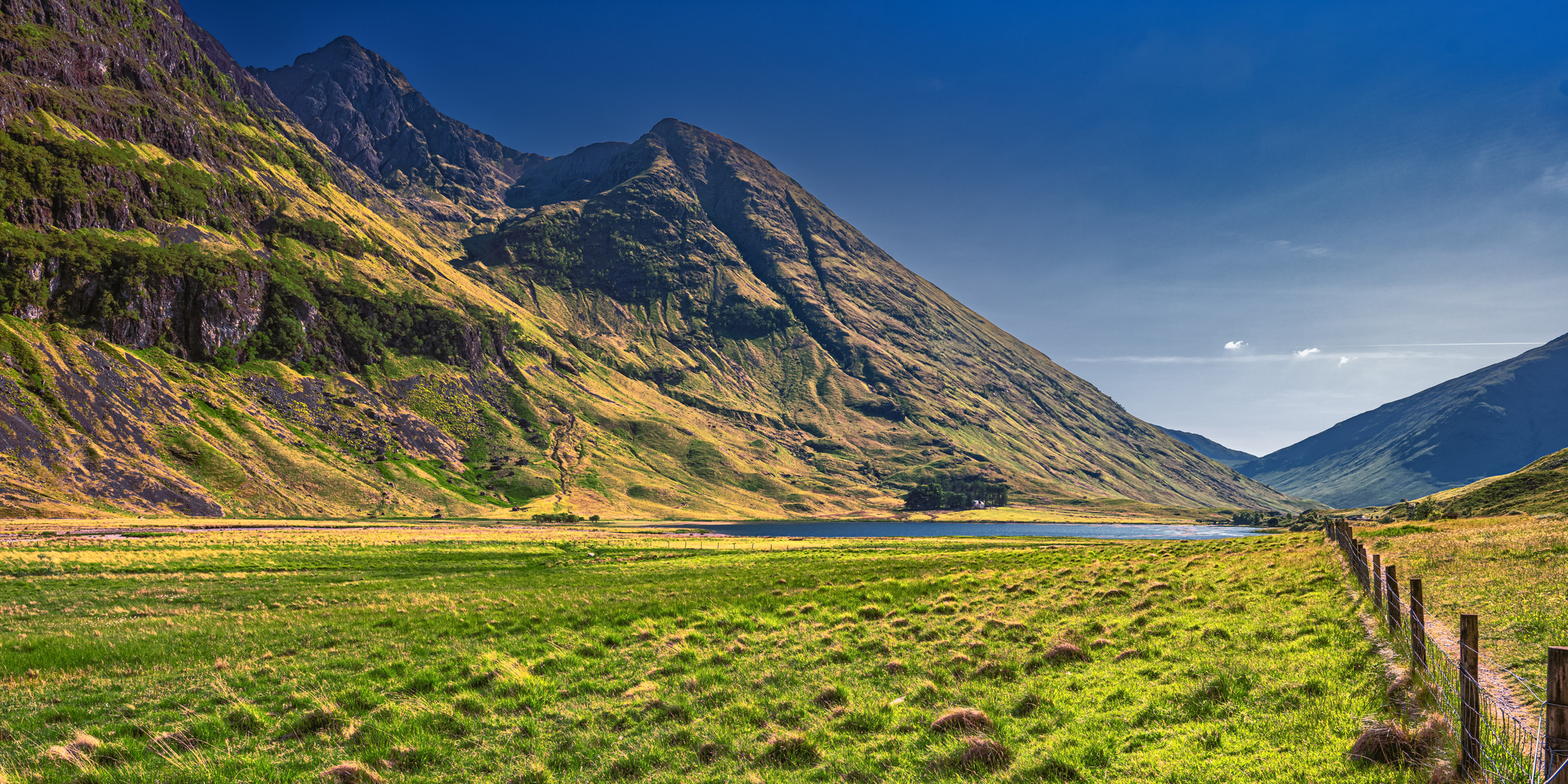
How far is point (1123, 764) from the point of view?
32.9 ft

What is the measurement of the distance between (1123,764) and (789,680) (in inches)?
345

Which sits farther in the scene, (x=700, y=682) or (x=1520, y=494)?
(x=1520, y=494)

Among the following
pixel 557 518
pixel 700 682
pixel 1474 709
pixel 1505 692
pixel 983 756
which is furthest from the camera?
pixel 557 518

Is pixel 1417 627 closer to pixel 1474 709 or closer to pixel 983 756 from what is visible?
pixel 1474 709

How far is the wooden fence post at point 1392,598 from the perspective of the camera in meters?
15.1

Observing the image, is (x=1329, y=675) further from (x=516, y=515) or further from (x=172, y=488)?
(x=516, y=515)

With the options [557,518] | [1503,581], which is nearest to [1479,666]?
[1503,581]

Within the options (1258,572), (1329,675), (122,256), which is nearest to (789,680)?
(1329,675)

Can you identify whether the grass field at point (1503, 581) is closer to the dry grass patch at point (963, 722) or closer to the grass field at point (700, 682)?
the grass field at point (700, 682)

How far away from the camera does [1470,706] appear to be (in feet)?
26.6

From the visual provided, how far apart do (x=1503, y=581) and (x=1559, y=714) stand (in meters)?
20.3

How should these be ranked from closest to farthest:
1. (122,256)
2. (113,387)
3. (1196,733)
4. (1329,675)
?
(1196,733)
(1329,675)
(113,387)
(122,256)

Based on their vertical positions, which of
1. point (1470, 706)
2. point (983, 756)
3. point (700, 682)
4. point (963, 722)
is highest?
point (1470, 706)

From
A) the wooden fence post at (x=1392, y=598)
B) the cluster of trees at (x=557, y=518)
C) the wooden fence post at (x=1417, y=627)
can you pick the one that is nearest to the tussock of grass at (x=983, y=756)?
the wooden fence post at (x=1417, y=627)
